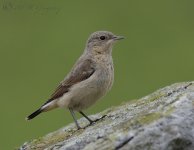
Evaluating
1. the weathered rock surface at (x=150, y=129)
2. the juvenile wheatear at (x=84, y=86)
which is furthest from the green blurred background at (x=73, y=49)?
the weathered rock surface at (x=150, y=129)

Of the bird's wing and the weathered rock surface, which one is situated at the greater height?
the bird's wing

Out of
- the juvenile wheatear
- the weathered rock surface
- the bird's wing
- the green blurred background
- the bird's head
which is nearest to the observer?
the weathered rock surface

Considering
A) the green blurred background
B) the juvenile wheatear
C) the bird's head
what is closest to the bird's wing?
the juvenile wheatear

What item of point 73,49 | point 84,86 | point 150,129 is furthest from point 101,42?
point 73,49

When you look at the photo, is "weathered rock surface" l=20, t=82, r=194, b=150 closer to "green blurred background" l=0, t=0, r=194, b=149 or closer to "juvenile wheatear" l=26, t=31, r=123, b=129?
"juvenile wheatear" l=26, t=31, r=123, b=129

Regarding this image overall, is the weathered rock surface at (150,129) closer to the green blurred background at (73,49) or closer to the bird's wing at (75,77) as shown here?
the bird's wing at (75,77)

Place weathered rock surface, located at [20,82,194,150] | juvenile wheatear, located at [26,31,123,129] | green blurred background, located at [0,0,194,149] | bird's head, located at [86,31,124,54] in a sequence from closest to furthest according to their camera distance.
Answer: weathered rock surface, located at [20,82,194,150], juvenile wheatear, located at [26,31,123,129], bird's head, located at [86,31,124,54], green blurred background, located at [0,0,194,149]
